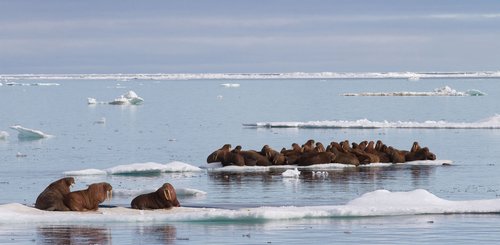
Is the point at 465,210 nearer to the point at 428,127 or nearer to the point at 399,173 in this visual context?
the point at 399,173

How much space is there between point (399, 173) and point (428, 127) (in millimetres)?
20856

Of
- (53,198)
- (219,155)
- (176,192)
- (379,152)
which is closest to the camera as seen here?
(53,198)

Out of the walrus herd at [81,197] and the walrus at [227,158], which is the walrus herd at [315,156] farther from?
the walrus herd at [81,197]

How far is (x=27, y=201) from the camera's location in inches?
896

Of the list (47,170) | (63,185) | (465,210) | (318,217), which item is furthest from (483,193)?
(47,170)

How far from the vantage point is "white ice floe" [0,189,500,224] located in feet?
61.4

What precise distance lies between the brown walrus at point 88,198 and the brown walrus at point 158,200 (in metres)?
0.65

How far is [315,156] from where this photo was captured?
99.9 ft

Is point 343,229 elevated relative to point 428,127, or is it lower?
lower

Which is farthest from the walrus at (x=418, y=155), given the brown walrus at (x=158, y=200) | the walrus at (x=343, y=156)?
the brown walrus at (x=158, y=200)

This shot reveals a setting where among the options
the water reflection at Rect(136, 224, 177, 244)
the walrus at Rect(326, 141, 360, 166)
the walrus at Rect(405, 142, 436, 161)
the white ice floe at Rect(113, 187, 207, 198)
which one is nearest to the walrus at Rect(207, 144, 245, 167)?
the walrus at Rect(326, 141, 360, 166)

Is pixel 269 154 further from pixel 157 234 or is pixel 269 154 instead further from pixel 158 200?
pixel 157 234

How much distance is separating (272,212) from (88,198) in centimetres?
321

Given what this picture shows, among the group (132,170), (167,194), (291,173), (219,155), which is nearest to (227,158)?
(219,155)
